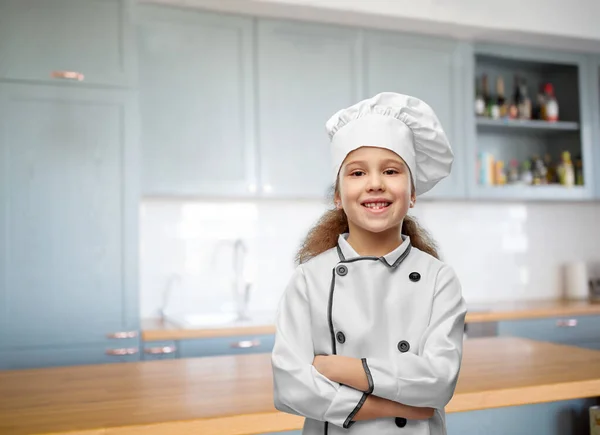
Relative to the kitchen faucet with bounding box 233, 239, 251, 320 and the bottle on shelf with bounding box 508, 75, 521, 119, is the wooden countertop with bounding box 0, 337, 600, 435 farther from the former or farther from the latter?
the bottle on shelf with bounding box 508, 75, 521, 119

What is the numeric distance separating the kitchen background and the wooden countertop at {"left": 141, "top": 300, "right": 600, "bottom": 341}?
0.12 meters

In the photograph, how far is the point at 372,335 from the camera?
1026mm

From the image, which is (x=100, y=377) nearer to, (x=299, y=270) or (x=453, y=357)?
(x=299, y=270)

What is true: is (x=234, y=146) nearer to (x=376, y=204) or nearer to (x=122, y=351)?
(x=122, y=351)

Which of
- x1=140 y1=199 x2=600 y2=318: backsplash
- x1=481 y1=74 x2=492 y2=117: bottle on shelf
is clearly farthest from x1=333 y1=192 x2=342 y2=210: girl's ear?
x1=481 y1=74 x2=492 y2=117: bottle on shelf

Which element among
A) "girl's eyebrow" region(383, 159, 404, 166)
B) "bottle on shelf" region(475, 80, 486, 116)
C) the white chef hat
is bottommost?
"girl's eyebrow" region(383, 159, 404, 166)

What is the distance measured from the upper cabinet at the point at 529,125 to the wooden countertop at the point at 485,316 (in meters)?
0.64

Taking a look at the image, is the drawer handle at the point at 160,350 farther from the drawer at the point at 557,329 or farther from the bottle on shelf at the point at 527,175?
the bottle on shelf at the point at 527,175

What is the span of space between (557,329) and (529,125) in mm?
1245

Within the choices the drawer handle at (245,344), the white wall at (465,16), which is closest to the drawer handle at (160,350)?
the drawer handle at (245,344)

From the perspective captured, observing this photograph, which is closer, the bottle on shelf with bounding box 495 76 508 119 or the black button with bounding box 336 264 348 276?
the black button with bounding box 336 264 348 276

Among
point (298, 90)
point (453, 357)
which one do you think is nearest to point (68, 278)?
point (298, 90)

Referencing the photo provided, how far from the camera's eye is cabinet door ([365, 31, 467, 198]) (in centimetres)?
360

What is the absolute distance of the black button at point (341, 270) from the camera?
1060mm
